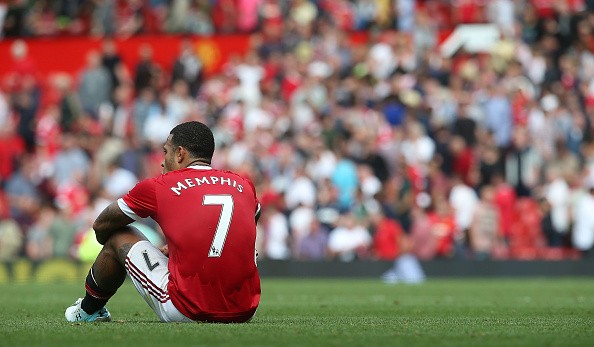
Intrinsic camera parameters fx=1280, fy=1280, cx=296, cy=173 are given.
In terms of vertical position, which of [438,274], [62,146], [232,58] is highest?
[232,58]

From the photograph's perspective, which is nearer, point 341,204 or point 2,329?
point 2,329

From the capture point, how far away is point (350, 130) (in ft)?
85.6

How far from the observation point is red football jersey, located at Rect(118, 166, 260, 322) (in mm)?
9719

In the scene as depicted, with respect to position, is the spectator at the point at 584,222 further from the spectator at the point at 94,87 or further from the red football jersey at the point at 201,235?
the red football jersey at the point at 201,235

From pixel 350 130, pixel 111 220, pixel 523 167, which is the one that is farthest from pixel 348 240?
pixel 111 220

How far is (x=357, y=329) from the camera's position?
32.4ft

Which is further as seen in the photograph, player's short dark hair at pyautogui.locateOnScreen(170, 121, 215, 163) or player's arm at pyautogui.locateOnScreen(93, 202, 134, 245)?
player's short dark hair at pyautogui.locateOnScreen(170, 121, 215, 163)

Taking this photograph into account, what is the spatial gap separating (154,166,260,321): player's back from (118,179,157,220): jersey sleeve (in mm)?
46

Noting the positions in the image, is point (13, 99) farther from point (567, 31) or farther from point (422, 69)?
point (567, 31)

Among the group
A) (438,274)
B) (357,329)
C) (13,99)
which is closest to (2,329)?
(357,329)

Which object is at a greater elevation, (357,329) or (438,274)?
(357,329)

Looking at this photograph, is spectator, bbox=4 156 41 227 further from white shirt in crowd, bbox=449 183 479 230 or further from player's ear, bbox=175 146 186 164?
player's ear, bbox=175 146 186 164

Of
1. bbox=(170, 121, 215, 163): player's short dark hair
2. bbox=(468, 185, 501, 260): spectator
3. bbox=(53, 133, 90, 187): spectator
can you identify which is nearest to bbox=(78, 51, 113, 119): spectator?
bbox=(53, 133, 90, 187): spectator

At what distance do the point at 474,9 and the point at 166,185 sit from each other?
66.6 feet
